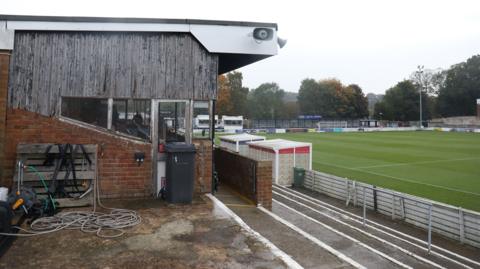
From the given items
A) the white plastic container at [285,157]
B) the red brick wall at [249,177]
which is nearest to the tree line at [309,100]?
the white plastic container at [285,157]

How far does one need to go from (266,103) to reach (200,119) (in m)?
87.2

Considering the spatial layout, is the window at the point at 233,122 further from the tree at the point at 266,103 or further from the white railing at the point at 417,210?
the white railing at the point at 417,210

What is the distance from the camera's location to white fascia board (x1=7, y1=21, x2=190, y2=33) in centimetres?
774

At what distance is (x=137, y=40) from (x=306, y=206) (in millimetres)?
7469

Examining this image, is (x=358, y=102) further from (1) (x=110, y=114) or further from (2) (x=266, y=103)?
(1) (x=110, y=114)

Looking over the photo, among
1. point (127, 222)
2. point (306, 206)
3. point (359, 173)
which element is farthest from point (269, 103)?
point (127, 222)

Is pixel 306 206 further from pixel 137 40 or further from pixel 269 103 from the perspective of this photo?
pixel 269 103

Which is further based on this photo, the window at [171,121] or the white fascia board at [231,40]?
the window at [171,121]

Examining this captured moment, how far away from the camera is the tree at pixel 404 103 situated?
8550 centimetres

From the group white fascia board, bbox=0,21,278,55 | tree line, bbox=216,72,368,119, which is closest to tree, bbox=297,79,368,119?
tree line, bbox=216,72,368,119

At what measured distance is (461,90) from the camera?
275 ft

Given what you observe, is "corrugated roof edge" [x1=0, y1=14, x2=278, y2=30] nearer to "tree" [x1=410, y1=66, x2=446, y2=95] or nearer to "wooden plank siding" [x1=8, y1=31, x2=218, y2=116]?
"wooden plank siding" [x1=8, y1=31, x2=218, y2=116]

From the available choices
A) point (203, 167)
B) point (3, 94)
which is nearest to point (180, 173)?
point (203, 167)

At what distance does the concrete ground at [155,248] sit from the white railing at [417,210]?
480cm
